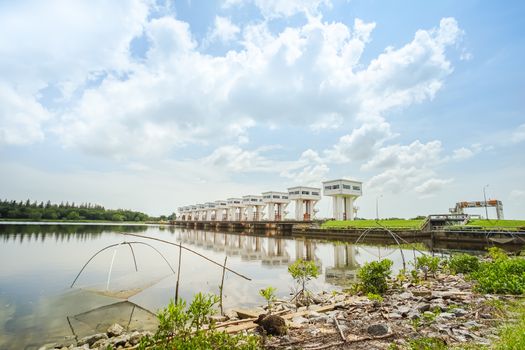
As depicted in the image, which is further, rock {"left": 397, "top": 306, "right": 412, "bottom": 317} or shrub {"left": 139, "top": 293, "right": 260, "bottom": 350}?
rock {"left": 397, "top": 306, "right": 412, "bottom": 317}

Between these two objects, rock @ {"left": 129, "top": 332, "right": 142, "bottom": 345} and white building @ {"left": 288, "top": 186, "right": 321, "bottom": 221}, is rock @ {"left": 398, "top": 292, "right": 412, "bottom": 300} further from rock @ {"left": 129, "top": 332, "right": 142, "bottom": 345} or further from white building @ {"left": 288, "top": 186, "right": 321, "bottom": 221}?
white building @ {"left": 288, "top": 186, "right": 321, "bottom": 221}

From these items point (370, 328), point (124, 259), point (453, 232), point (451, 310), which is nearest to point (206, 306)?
point (370, 328)

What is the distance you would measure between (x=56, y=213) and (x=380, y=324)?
119110mm

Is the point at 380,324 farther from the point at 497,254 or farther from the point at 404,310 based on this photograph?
the point at 497,254

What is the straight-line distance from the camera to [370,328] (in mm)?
5293

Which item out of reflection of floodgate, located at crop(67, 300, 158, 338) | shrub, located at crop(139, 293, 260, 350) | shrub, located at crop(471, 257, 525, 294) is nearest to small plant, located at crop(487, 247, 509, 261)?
shrub, located at crop(471, 257, 525, 294)

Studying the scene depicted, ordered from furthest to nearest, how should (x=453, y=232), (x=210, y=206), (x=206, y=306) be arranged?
(x=210, y=206) < (x=453, y=232) < (x=206, y=306)

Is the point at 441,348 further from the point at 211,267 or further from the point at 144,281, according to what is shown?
the point at 211,267

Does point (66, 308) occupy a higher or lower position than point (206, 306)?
lower

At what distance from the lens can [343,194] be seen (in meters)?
48.0

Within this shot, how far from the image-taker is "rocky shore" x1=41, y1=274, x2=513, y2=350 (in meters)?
4.82

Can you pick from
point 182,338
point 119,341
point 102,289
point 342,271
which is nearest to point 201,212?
point 342,271

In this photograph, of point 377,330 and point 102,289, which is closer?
point 377,330

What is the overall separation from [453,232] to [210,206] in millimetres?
77837
